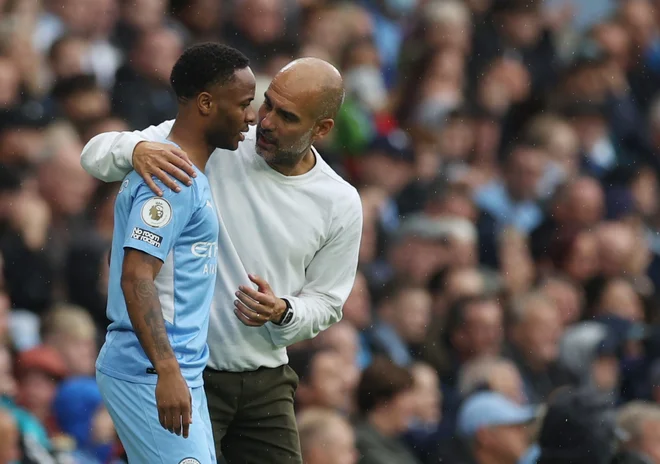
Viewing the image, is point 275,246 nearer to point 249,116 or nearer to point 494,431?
point 249,116

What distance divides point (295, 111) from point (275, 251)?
1.66ft

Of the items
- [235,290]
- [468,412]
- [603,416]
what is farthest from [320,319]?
[468,412]

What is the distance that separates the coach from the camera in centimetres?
526

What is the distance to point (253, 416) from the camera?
5.41 meters

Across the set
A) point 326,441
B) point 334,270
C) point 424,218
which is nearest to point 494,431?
point 326,441

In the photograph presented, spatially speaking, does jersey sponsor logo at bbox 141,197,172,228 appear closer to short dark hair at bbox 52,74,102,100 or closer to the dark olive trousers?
the dark olive trousers

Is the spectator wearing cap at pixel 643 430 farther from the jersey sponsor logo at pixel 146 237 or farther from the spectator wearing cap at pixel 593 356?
the jersey sponsor logo at pixel 146 237

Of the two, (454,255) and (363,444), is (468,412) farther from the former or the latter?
(454,255)

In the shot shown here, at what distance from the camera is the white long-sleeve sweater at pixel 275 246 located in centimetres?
526

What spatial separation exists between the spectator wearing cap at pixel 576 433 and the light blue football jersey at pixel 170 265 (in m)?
2.02

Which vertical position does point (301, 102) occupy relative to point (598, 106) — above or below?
above

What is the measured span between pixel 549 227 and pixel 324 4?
2.67 metres

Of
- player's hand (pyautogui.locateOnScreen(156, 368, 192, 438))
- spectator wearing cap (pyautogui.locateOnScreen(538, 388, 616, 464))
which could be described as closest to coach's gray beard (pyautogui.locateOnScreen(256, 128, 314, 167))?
player's hand (pyautogui.locateOnScreen(156, 368, 192, 438))

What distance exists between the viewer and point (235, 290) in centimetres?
524
